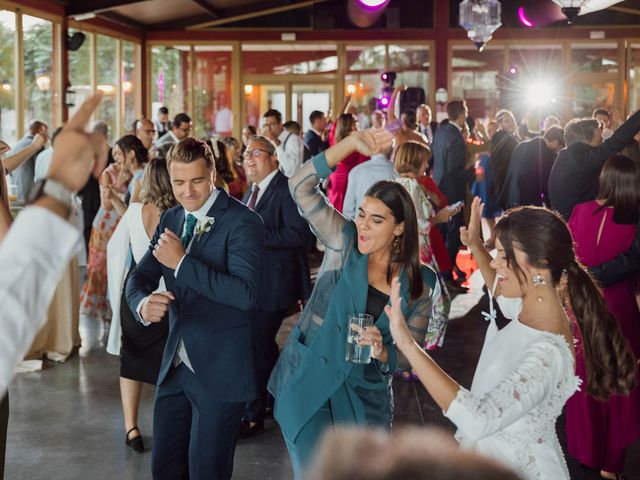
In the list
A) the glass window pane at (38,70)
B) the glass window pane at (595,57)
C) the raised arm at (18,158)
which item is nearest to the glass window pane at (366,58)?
the glass window pane at (595,57)

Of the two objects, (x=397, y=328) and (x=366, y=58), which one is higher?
(x=366, y=58)

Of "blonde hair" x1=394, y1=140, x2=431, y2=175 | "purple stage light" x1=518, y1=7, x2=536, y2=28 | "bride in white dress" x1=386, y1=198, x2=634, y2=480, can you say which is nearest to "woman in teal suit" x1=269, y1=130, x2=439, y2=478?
"bride in white dress" x1=386, y1=198, x2=634, y2=480

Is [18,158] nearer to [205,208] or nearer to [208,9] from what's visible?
[205,208]

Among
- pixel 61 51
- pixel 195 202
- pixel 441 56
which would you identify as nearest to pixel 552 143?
pixel 195 202

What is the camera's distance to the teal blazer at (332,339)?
297cm

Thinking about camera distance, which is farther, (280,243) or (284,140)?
(284,140)

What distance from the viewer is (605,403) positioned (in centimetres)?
445

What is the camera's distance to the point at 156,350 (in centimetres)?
464

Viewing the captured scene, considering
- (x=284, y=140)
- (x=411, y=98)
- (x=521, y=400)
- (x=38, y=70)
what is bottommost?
(x=521, y=400)

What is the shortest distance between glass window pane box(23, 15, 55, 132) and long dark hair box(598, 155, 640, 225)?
31.2 feet

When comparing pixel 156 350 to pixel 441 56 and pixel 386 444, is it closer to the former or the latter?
pixel 386 444

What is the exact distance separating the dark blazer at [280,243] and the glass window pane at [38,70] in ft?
26.1

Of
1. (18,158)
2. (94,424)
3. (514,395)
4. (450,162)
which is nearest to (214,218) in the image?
(514,395)

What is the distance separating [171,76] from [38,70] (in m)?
5.97
